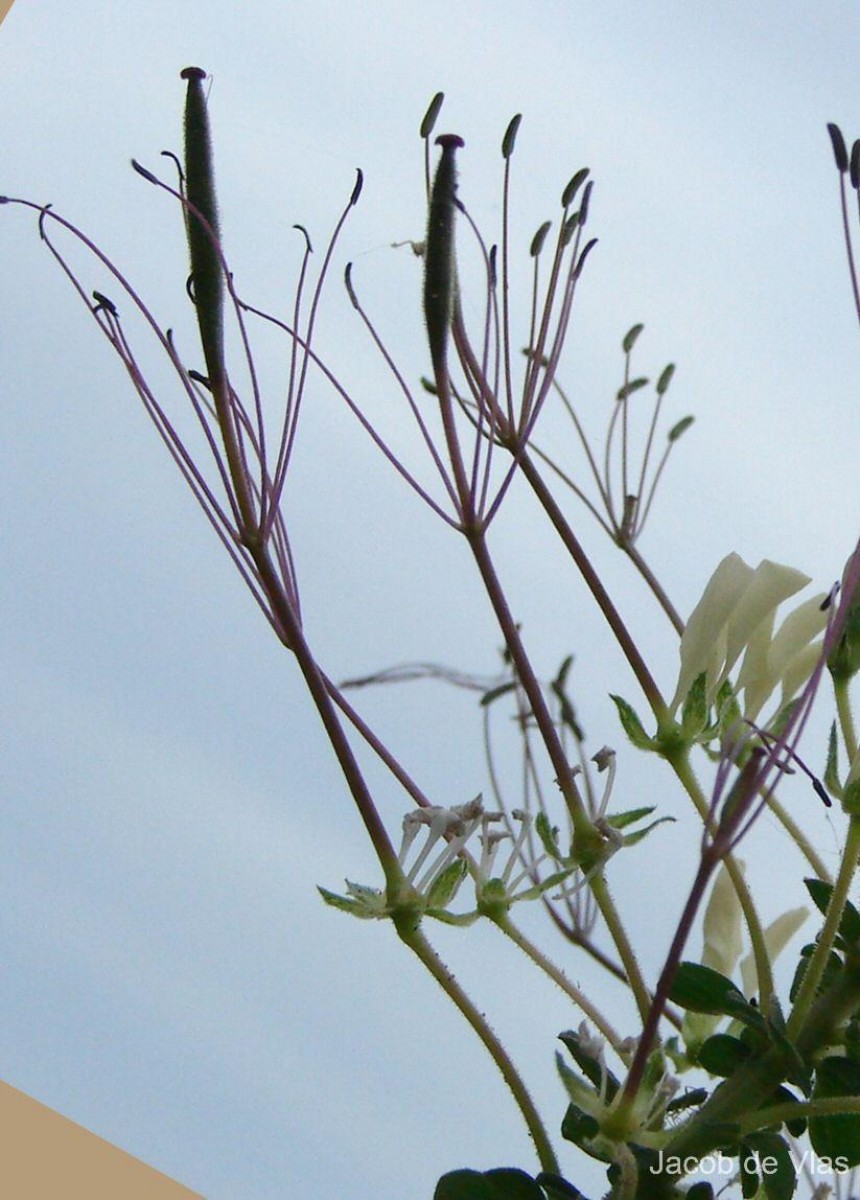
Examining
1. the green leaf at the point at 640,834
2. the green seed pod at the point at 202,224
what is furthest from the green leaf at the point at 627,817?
the green seed pod at the point at 202,224

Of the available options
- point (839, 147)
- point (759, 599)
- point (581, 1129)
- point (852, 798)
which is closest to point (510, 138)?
point (839, 147)

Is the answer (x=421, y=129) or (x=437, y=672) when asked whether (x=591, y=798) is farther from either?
(x=421, y=129)

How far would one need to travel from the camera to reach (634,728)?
718 millimetres

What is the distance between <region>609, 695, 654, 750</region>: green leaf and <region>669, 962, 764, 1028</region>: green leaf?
0.35ft

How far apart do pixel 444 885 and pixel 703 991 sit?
0.43 feet

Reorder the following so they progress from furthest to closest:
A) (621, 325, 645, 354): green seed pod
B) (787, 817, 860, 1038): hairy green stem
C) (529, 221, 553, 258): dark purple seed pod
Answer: (621, 325, 645, 354): green seed pod
(529, 221, 553, 258): dark purple seed pod
(787, 817, 860, 1038): hairy green stem

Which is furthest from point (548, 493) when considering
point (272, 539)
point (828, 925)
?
point (828, 925)

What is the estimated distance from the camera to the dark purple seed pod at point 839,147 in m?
0.73

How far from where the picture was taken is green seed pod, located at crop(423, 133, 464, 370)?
2.28 feet

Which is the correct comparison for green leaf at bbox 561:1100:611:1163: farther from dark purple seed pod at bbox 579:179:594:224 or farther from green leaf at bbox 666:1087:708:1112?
dark purple seed pod at bbox 579:179:594:224

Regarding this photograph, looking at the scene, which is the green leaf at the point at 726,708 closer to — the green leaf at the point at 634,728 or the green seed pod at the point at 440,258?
the green leaf at the point at 634,728

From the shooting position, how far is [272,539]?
2.36 feet

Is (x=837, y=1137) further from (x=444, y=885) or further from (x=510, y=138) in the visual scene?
(x=510, y=138)

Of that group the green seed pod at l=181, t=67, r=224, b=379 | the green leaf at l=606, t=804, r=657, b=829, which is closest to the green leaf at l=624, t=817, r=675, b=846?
the green leaf at l=606, t=804, r=657, b=829
